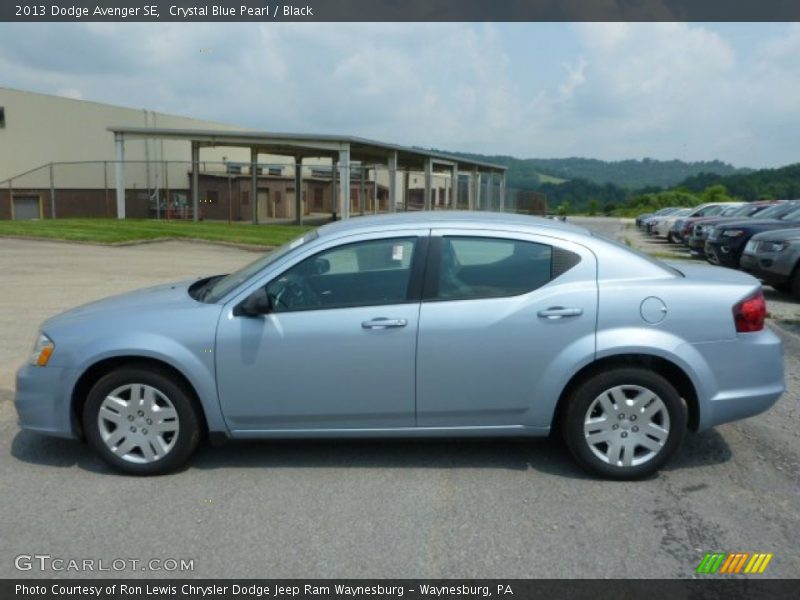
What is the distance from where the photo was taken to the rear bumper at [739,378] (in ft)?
13.6

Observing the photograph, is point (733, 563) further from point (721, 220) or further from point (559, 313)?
point (721, 220)

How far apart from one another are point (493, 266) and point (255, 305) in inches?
58.7

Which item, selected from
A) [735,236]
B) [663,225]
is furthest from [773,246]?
[663,225]

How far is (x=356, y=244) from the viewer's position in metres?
4.40

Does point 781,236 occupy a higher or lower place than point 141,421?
higher

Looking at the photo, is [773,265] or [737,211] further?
[737,211]

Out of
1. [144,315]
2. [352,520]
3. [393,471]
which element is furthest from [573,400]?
[144,315]

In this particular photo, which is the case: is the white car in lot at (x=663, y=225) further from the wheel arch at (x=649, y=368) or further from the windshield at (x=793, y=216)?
the wheel arch at (x=649, y=368)

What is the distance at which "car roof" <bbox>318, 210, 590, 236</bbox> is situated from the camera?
4.44 m

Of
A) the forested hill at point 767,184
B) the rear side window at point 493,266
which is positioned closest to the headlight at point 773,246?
the rear side window at point 493,266

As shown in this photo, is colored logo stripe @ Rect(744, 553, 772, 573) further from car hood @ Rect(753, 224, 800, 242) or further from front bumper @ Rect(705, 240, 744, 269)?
front bumper @ Rect(705, 240, 744, 269)

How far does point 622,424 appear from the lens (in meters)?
4.18
